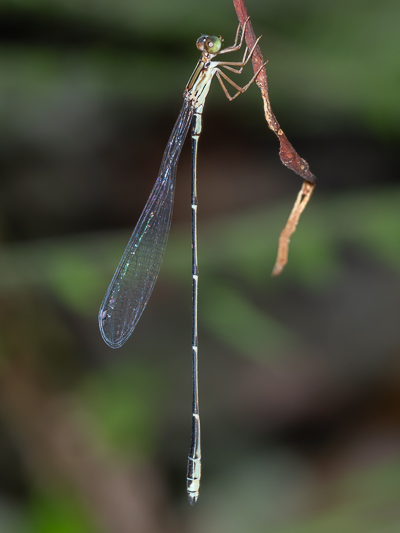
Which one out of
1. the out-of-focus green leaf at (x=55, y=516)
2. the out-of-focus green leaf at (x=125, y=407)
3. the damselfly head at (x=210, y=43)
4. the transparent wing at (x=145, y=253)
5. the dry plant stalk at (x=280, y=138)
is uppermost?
the damselfly head at (x=210, y=43)

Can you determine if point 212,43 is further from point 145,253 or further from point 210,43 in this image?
point 145,253

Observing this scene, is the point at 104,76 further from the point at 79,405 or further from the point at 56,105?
the point at 79,405

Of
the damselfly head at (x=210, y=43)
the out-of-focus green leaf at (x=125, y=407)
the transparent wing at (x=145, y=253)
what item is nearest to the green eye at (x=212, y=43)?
the damselfly head at (x=210, y=43)

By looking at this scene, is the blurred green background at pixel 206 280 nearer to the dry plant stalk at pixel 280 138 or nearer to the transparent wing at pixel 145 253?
the transparent wing at pixel 145 253

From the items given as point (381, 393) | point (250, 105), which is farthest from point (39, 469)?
point (250, 105)

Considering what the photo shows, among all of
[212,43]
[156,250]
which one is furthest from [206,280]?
[212,43]

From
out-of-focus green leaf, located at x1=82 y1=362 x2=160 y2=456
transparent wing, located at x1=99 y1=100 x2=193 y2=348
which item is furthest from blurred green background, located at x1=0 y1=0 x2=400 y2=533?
transparent wing, located at x1=99 y1=100 x2=193 y2=348
